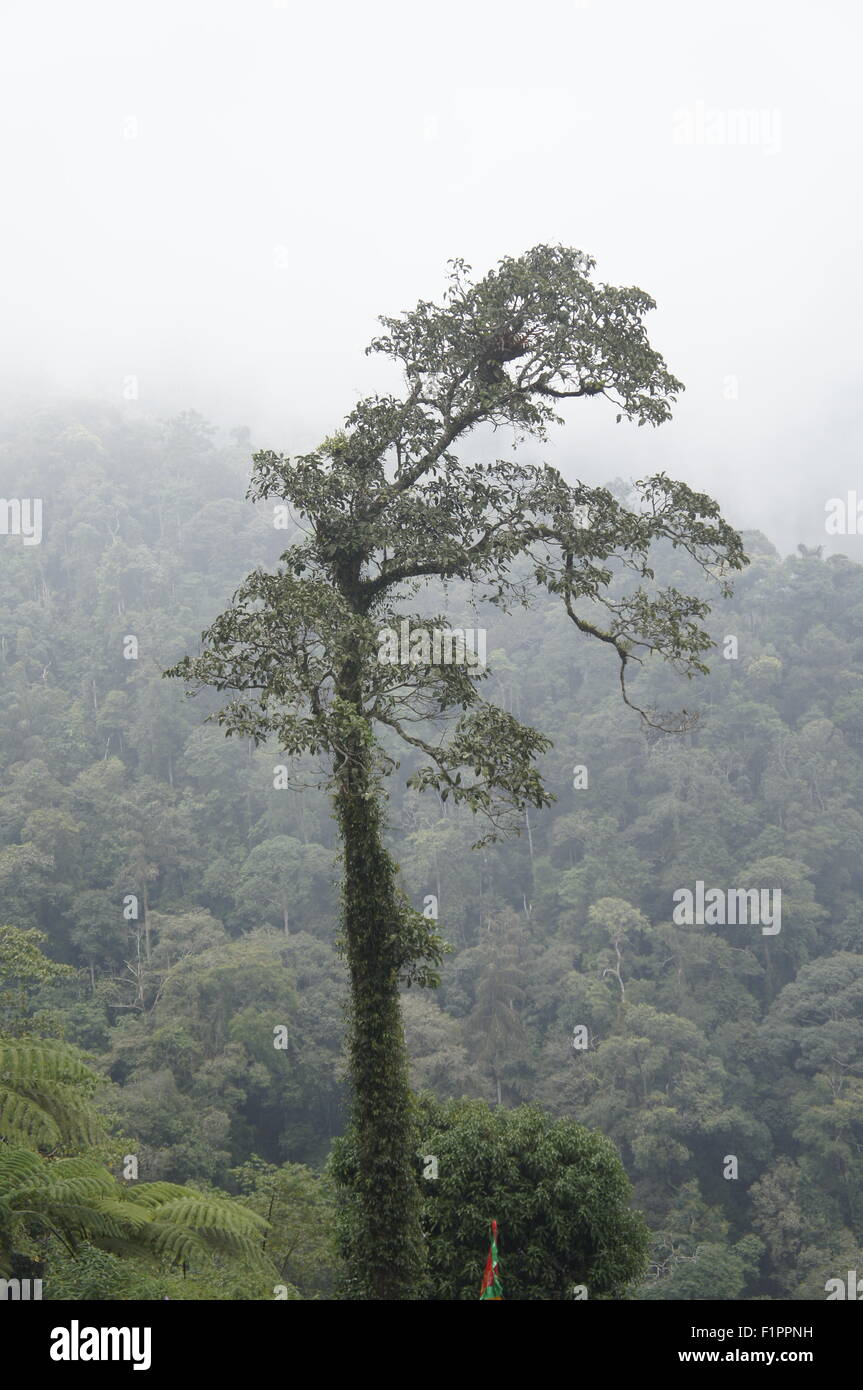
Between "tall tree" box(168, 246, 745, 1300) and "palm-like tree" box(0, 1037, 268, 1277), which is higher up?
"tall tree" box(168, 246, 745, 1300)

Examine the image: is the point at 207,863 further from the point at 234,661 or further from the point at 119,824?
the point at 234,661

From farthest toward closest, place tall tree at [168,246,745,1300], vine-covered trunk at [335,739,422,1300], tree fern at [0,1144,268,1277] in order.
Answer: vine-covered trunk at [335,739,422,1300], tall tree at [168,246,745,1300], tree fern at [0,1144,268,1277]

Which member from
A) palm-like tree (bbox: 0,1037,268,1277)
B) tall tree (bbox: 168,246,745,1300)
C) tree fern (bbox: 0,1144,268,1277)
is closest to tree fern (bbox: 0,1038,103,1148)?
palm-like tree (bbox: 0,1037,268,1277)

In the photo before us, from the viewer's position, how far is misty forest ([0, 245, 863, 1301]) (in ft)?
24.7

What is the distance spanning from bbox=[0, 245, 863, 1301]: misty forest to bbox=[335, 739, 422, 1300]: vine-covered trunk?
3 centimetres

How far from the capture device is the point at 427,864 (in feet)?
139

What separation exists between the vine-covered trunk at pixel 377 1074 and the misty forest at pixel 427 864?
3 cm

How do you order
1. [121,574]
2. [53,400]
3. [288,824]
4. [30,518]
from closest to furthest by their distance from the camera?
1. [288,824]
2. [121,574]
3. [30,518]
4. [53,400]

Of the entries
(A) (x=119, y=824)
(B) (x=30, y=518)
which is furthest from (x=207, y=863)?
(B) (x=30, y=518)

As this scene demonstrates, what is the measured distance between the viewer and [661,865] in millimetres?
43406

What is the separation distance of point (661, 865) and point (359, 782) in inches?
1503

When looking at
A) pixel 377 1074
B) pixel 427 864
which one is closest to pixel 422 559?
pixel 377 1074

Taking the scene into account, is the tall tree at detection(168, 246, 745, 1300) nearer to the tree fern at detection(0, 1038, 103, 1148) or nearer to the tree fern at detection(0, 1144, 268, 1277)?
the tree fern at detection(0, 1144, 268, 1277)

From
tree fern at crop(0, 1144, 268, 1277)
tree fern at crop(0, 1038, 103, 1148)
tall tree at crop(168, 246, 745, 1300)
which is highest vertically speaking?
tall tree at crop(168, 246, 745, 1300)
